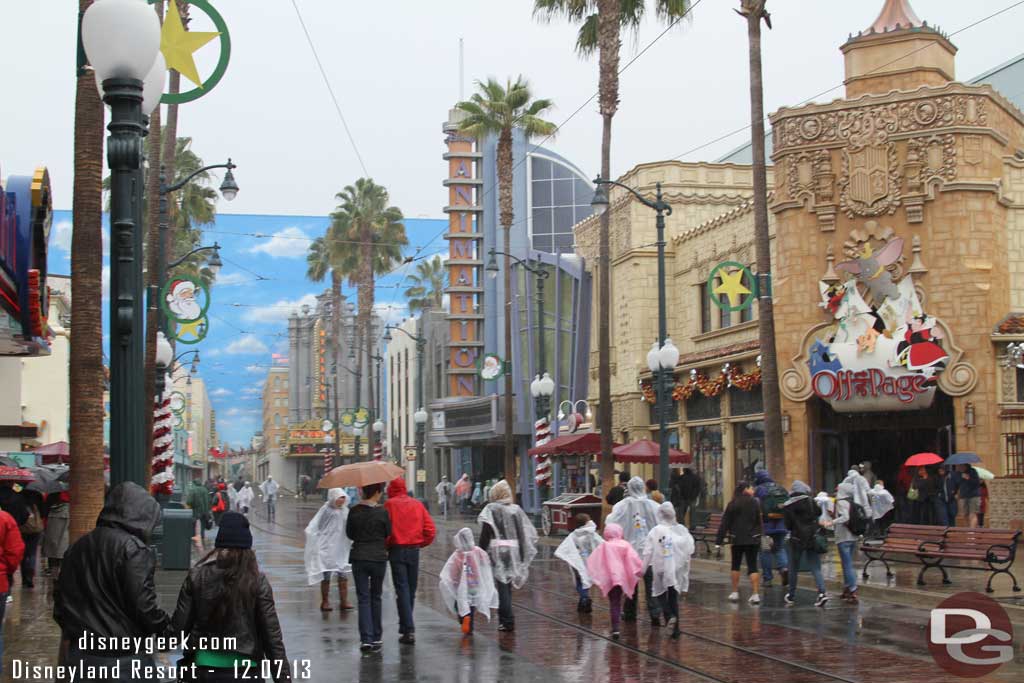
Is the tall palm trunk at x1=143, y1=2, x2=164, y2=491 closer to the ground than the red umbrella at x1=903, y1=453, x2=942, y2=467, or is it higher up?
higher up

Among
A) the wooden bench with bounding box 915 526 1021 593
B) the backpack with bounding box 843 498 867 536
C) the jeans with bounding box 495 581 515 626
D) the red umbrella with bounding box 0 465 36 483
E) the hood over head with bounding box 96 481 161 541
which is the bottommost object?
the jeans with bounding box 495 581 515 626

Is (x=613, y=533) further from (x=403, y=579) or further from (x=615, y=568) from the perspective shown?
(x=403, y=579)

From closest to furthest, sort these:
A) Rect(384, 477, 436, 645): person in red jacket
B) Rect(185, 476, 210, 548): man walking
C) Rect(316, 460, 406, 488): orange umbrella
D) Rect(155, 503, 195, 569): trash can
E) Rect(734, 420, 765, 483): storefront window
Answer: Rect(384, 477, 436, 645): person in red jacket, Rect(316, 460, 406, 488): orange umbrella, Rect(155, 503, 195, 569): trash can, Rect(185, 476, 210, 548): man walking, Rect(734, 420, 765, 483): storefront window

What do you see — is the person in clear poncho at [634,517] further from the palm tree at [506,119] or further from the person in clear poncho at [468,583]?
the palm tree at [506,119]

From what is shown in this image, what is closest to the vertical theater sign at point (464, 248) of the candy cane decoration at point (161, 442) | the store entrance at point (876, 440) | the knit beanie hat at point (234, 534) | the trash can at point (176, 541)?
the store entrance at point (876, 440)

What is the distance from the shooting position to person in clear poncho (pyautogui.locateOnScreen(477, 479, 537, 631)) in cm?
1460

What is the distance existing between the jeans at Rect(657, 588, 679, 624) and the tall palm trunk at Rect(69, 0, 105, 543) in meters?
6.65

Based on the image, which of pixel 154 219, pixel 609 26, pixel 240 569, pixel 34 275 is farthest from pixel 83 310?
pixel 609 26

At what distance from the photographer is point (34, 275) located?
64.3 feet

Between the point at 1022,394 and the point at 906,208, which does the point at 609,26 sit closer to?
the point at 906,208

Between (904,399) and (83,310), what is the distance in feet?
76.9

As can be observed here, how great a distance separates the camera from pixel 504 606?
577 inches

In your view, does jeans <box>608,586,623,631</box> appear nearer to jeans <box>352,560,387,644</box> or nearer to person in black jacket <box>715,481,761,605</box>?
jeans <box>352,560,387,644</box>

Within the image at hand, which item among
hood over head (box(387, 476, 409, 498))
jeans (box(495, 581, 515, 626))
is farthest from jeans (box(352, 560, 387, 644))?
jeans (box(495, 581, 515, 626))
